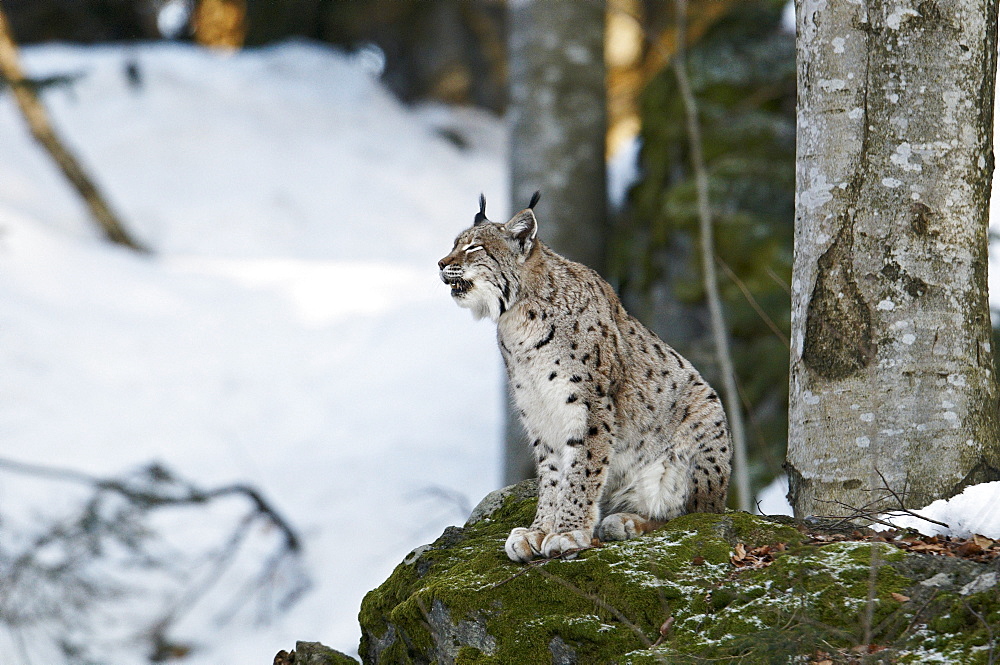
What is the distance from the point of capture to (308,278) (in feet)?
45.7

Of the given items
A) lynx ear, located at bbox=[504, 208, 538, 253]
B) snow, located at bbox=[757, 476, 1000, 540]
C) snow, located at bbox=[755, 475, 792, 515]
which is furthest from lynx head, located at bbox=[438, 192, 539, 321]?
snow, located at bbox=[755, 475, 792, 515]

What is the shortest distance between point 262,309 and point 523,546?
996 cm

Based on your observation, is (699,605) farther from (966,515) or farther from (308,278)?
(308,278)

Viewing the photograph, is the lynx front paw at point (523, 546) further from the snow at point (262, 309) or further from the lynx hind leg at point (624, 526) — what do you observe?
the snow at point (262, 309)

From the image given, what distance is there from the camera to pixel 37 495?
964 cm

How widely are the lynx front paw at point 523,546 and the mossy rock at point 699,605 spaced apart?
1.7 inches

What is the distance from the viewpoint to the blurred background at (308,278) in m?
8.24

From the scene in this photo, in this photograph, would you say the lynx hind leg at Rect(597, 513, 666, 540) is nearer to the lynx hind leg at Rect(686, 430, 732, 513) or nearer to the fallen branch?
the lynx hind leg at Rect(686, 430, 732, 513)

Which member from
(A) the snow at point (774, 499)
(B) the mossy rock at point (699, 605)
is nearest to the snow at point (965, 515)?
(B) the mossy rock at point (699, 605)

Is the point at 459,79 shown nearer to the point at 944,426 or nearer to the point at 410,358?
the point at 410,358

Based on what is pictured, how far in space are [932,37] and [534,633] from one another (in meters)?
2.52

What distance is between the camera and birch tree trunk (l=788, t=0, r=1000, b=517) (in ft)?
12.6

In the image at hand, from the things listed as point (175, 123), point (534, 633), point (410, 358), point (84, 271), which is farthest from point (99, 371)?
point (534, 633)

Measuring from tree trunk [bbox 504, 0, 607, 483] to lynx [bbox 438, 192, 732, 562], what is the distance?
16.0 feet
